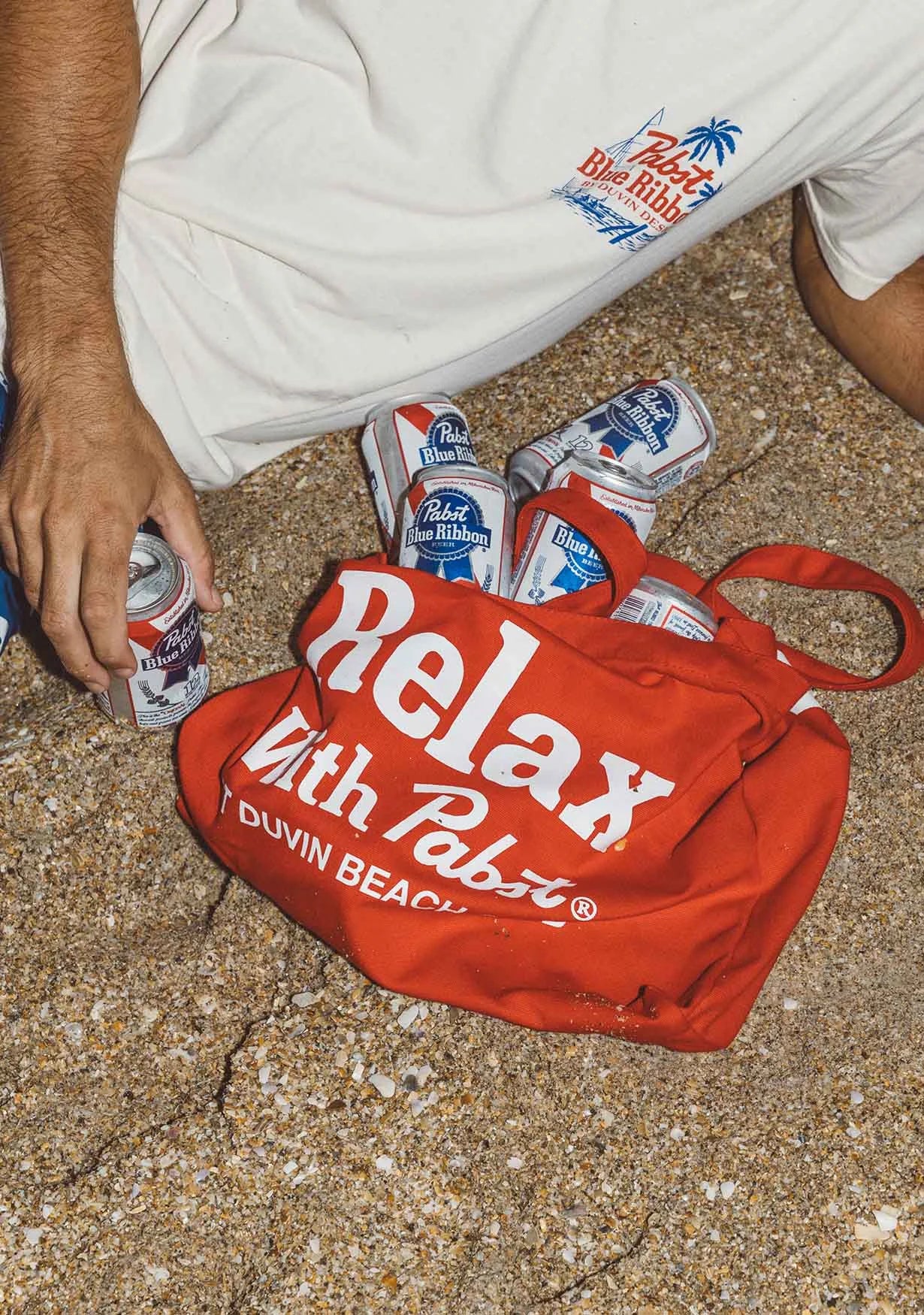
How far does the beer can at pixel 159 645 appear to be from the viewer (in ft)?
4.16

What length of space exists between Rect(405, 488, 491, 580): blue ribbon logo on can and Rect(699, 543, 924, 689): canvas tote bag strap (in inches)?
12.9

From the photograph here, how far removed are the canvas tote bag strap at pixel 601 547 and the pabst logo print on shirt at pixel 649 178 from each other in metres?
0.32

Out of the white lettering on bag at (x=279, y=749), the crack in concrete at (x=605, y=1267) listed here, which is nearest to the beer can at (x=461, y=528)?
the white lettering on bag at (x=279, y=749)

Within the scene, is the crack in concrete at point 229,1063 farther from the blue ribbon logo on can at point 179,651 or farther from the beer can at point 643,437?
the beer can at point 643,437

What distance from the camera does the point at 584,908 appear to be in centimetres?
123

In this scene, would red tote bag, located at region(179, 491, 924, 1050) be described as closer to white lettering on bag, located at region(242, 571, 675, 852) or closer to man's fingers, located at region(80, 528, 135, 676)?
white lettering on bag, located at region(242, 571, 675, 852)

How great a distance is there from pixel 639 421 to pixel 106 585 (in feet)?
2.33

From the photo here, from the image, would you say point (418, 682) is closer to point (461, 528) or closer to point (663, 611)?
point (461, 528)

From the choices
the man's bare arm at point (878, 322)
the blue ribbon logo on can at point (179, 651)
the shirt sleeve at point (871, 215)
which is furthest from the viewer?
the man's bare arm at point (878, 322)

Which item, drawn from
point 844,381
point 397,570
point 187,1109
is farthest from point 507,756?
point 844,381

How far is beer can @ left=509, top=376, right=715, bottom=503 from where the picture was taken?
1513 millimetres

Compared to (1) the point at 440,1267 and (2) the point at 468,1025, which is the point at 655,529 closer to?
(2) the point at 468,1025

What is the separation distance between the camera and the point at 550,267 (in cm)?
139

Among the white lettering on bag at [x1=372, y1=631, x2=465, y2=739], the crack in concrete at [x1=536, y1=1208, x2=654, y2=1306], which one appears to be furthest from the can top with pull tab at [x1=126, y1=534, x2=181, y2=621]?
the crack in concrete at [x1=536, y1=1208, x2=654, y2=1306]
